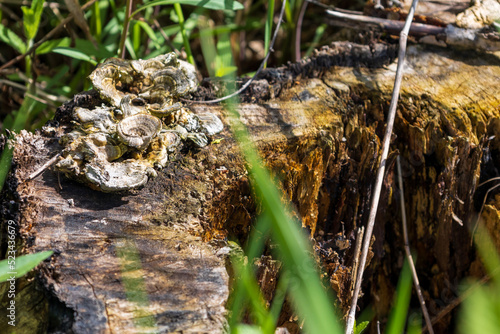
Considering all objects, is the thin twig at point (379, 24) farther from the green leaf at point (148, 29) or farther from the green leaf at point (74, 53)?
the green leaf at point (74, 53)

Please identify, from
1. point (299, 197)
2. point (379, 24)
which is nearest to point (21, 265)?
point (299, 197)

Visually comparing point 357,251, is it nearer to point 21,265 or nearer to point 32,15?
point 21,265

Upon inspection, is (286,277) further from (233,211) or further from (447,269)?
(447,269)

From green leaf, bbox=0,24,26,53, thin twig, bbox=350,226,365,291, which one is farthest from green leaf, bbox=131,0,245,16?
thin twig, bbox=350,226,365,291

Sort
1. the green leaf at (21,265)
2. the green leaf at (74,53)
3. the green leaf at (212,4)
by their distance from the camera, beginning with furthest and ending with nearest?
1. the green leaf at (74,53)
2. the green leaf at (212,4)
3. the green leaf at (21,265)

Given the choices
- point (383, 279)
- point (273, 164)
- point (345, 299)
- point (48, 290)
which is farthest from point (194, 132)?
point (383, 279)

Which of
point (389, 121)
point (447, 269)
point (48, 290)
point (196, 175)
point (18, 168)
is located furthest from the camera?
point (447, 269)

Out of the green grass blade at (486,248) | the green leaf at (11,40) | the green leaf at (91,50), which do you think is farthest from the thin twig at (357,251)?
the green leaf at (11,40)
